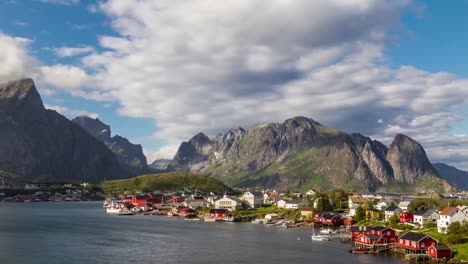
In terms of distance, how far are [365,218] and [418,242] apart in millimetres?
37181

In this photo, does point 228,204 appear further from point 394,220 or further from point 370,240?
point 370,240

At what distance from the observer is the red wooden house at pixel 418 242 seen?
5703cm

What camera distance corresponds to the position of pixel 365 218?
309ft

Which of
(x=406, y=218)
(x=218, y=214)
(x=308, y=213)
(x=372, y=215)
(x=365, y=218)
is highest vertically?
(x=406, y=218)

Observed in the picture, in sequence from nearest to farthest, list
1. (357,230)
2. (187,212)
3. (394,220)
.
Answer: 1. (357,230)
2. (394,220)
3. (187,212)

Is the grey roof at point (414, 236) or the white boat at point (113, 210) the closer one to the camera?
the grey roof at point (414, 236)

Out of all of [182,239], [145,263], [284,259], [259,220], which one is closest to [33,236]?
[182,239]

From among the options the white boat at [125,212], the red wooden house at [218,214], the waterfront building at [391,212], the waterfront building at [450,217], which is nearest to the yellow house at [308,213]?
the waterfront building at [391,212]

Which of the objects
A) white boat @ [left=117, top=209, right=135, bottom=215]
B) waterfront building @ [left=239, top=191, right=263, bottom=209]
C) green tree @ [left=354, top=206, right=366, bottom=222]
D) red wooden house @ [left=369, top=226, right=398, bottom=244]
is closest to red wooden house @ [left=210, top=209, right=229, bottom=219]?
waterfront building @ [left=239, top=191, right=263, bottom=209]

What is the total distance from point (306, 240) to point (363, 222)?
20.4 m

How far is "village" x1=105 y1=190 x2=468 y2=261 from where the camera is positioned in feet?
195

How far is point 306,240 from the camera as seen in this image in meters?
74.6

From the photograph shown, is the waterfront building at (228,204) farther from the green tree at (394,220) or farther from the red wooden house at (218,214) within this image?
the green tree at (394,220)

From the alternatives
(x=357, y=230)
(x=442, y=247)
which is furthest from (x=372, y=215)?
(x=442, y=247)
